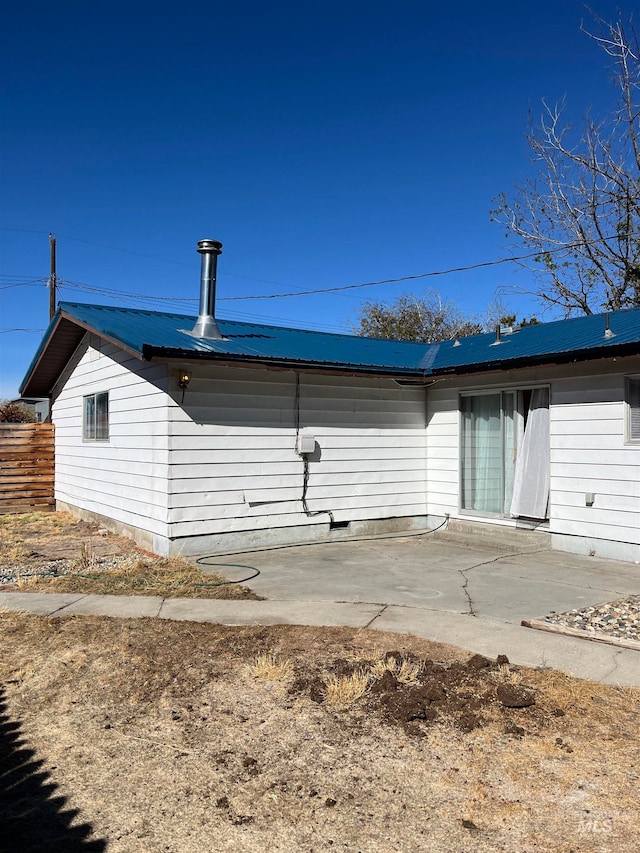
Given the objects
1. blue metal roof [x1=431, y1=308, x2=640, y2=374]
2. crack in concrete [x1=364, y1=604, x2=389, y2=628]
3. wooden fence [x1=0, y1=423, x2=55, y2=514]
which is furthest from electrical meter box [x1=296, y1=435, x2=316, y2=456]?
wooden fence [x1=0, y1=423, x2=55, y2=514]

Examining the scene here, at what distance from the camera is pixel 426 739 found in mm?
3441

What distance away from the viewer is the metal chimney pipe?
30.9 feet

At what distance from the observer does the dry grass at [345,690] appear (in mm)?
3873

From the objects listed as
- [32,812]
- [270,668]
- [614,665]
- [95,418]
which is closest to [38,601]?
[270,668]

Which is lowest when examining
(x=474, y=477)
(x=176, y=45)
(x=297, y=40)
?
(x=474, y=477)

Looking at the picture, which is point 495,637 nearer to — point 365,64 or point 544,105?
point 365,64

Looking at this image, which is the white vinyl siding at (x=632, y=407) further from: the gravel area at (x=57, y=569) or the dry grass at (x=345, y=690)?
the gravel area at (x=57, y=569)

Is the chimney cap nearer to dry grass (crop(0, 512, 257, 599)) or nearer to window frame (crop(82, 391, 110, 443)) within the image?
window frame (crop(82, 391, 110, 443))

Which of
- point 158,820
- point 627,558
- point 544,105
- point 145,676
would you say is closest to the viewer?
point 158,820

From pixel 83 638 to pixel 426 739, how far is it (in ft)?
9.57

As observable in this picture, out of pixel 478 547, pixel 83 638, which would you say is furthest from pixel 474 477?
pixel 83 638

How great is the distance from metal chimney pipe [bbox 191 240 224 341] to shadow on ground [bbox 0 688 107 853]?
265 inches

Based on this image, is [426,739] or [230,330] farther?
[230,330]

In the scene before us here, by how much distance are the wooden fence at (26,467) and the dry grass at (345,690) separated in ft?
38.5
